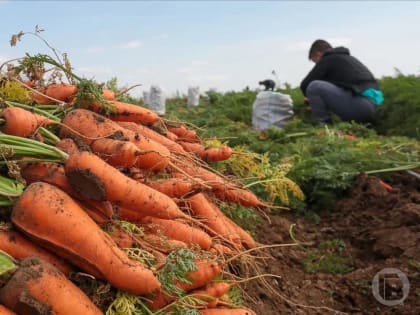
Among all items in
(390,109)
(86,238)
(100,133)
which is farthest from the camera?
(390,109)

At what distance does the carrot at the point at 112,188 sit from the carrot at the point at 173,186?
7.4 inches

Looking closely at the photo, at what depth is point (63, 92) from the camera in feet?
10.6

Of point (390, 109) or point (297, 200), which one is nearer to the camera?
point (297, 200)

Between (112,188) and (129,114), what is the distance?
3.05ft

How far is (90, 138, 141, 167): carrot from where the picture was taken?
8.53ft

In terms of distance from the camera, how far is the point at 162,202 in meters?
2.60

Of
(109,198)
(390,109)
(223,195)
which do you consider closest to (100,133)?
(109,198)

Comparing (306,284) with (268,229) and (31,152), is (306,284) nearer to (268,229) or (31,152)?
(268,229)

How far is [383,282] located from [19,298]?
213cm

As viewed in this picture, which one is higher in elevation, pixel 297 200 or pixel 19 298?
pixel 19 298

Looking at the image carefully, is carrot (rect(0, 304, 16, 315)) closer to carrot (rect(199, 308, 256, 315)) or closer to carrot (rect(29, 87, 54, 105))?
carrot (rect(199, 308, 256, 315))

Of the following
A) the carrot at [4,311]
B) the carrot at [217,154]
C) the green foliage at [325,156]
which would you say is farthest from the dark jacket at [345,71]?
the carrot at [4,311]

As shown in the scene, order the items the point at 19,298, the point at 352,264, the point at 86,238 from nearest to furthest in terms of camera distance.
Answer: the point at 19,298
the point at 86,238
the point at 352,264

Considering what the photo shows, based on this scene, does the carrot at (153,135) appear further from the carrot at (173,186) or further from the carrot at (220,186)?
the carrot at (173,186)
